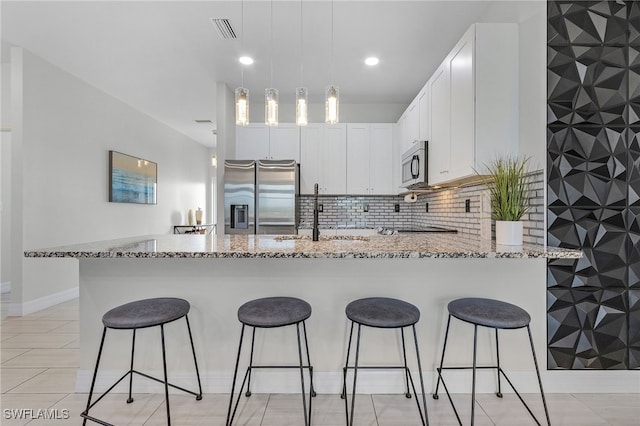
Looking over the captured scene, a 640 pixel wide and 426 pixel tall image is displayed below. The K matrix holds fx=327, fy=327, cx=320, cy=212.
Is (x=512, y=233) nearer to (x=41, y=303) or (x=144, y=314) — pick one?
(x=144, y=314)

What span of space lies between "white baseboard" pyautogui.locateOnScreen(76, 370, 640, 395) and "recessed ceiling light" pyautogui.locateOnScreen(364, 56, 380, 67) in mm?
3045

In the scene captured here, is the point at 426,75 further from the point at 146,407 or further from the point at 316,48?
the point at 146,407

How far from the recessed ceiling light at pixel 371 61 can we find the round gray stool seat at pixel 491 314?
2.75m

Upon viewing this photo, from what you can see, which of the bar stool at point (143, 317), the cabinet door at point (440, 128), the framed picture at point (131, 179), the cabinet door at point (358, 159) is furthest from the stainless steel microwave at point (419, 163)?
the framed picture at point (131, 179)

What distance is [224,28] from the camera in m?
2.97

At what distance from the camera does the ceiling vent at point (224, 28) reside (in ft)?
9.39

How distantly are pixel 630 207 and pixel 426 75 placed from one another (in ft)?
8.59

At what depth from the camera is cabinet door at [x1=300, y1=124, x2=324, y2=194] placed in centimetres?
460

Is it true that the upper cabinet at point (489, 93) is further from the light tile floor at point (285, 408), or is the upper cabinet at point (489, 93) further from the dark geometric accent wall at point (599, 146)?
the light tile floor at point (285, 408)

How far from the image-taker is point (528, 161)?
2.14 meters

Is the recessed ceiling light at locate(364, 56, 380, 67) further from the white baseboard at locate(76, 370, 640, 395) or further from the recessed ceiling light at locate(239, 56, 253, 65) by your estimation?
the white baseboard at locate(76, 370, 640, 395)

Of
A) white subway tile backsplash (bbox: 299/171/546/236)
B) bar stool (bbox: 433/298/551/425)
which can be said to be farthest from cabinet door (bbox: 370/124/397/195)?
bar stool (bbox: 433/298/551/425)

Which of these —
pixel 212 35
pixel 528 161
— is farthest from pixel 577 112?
pixel 212 35

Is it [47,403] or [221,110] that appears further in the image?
[221,110]
